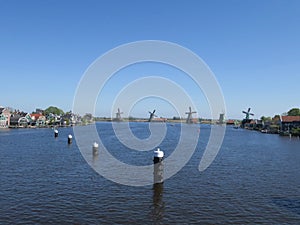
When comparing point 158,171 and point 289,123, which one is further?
point 289,123

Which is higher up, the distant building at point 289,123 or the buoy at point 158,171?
the distant building at point 289,123

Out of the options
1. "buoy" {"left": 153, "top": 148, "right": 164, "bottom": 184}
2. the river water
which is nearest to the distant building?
the river water

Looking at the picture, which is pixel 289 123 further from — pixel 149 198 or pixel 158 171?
pixel 149 198

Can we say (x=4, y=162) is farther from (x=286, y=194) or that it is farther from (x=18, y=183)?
(x=286, y=194)

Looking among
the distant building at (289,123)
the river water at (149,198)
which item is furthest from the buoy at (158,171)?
the distant building at (289,123)

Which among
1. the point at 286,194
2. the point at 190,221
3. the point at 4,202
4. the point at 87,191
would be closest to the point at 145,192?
the point at 87,191

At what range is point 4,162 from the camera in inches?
1741

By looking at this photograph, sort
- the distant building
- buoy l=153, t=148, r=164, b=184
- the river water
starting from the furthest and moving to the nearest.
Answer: the distant building < buoy l=153, t=148, r=164, b=184 < the river water

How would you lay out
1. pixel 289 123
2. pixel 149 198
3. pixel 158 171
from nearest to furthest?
pixel 149 198 → pixel 158 171 → pixel 289 123

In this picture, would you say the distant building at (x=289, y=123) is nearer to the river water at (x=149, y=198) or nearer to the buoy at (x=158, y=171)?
the river water at (x=149, y=198)

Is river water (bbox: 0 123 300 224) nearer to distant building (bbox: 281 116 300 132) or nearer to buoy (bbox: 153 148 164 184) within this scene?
buoy (bbox: 153 148 164 184)

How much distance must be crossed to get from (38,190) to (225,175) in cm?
2417

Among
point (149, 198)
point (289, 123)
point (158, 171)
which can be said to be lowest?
point (149, 198)

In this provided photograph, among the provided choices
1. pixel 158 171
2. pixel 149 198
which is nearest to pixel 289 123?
pixel 158 171
